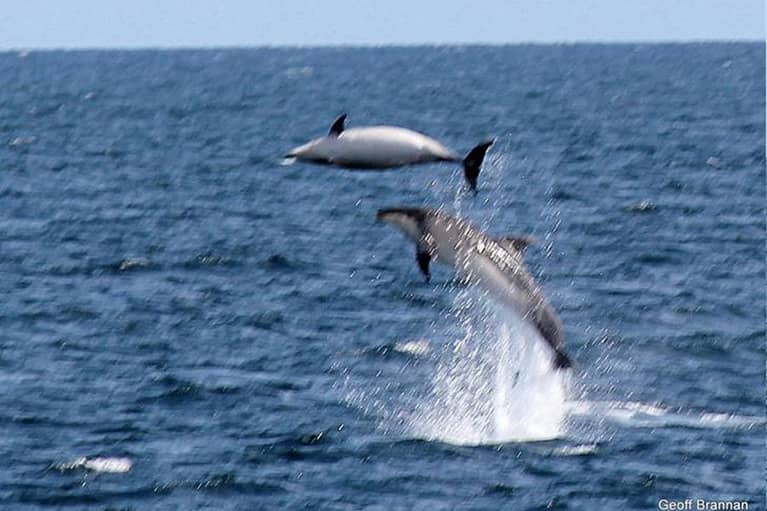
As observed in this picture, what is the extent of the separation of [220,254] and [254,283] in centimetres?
502

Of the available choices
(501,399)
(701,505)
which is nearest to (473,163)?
(701,505)

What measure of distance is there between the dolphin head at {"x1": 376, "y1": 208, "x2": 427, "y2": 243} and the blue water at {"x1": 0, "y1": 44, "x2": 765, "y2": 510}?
506 cm

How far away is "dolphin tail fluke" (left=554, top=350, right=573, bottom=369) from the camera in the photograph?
79.4 ft

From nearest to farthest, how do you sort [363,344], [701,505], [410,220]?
[410,220]
[701,505]
[363,344]

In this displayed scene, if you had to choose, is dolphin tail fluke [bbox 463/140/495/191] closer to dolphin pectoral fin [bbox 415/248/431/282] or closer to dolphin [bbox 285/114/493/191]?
dolphin [bbox 285/114/493/191]

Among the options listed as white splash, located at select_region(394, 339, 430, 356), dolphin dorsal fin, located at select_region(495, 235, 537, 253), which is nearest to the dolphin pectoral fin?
dolphin dorsal fin, located at select_region(495, 235, 537, 253)

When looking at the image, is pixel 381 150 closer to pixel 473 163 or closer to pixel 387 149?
pixel 387 149

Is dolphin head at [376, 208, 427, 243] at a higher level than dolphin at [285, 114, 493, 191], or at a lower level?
lower

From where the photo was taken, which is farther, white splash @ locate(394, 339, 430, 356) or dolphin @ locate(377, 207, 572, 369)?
white splash @ locate(394, 339, 430, 356)

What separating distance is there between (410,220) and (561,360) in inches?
110

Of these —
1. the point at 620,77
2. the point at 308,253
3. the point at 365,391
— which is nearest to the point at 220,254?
the point at 308,253

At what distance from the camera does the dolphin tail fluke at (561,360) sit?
24203 millimetres

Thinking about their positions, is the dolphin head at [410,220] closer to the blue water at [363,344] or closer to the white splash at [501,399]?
the white splash at [501,399]

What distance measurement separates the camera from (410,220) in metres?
22.9
